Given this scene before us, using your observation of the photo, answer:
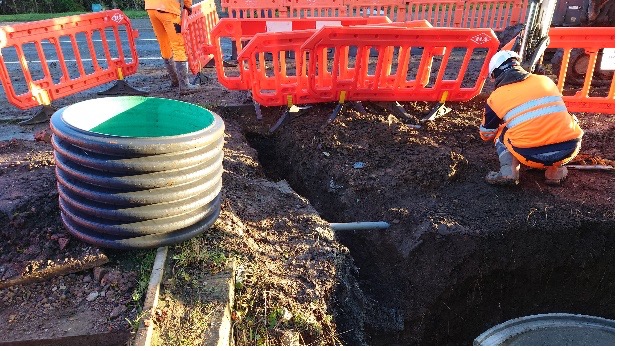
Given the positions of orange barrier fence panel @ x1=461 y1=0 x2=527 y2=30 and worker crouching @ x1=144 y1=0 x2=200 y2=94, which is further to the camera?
orange barrier fence panel @ x1=461 y1=0 x2=527 y2=30

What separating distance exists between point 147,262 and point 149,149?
2.57 ft

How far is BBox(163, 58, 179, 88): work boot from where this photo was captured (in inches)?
296

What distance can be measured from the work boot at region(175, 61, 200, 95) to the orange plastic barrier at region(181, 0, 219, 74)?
0.26 m

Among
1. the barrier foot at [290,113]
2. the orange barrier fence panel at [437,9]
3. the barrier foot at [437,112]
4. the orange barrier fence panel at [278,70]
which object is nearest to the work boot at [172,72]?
the orange barrier fence panel at [278,70]

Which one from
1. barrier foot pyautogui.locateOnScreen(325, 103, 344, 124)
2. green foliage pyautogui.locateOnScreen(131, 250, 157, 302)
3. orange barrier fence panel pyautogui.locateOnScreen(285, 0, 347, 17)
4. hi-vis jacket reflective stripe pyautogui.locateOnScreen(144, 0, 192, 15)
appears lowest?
barrier foot pyautogui.locateOnScreen(325, 103, 344, 124)

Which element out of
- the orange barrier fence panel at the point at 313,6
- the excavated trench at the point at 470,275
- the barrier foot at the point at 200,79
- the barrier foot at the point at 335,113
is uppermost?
the orange barrier fence panel at the point at 313,6

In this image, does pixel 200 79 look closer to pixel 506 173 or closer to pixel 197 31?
pixel 197 31

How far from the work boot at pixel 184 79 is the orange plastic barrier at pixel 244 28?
1.80 ft

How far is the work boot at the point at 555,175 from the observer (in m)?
4.58

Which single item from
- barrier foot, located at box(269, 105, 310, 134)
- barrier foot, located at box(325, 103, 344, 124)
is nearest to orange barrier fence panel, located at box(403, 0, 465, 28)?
barrier foot, located at box(325, 103, 344, 124)

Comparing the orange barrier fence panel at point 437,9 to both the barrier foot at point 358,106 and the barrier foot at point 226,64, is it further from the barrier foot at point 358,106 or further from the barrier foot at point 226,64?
the barrier foot at point 358,106

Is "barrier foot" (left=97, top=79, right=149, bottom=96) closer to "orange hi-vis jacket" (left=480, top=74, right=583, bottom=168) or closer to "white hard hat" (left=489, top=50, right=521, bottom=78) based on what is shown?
"white hard hat" (left=489, top=50, right=521, bottom=78)

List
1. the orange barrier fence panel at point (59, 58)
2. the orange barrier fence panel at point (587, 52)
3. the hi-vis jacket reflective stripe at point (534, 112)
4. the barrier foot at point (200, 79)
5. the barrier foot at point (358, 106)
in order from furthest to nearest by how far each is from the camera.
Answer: the barrier foot at point (200, 79) → the barrier foot at point (358, 106) → the orange barrier fence panel at point (59, 58) → the orange barrier fence panel at point (587, 52) → the hi-vis jacket reflective stripe at point (534, 112)

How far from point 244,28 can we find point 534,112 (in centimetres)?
477
